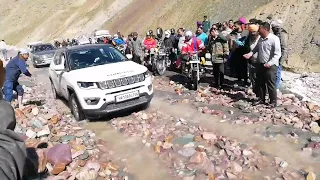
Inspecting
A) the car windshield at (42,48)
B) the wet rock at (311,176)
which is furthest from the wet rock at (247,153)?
the car windshield at (42,48)

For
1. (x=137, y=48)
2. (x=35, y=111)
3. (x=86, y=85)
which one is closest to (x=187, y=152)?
(x=86, y=85)

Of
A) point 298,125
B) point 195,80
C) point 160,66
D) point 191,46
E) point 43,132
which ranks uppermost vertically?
point 191,46

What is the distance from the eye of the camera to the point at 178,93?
33.2ft

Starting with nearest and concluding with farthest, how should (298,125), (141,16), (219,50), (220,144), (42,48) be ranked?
(220,144) < (298,125) < (219,50) < (42,48) < (141,16)

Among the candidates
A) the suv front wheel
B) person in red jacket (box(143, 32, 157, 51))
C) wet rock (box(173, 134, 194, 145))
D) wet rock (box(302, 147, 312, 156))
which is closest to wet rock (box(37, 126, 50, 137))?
the suv front wheel

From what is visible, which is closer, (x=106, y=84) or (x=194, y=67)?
(x=106, y=84)

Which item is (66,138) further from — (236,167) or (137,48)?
(137,48)

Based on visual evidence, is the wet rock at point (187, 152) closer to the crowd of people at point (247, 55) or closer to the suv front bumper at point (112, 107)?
the suv front bumper at point (112, 107)

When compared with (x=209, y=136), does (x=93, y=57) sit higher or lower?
higher

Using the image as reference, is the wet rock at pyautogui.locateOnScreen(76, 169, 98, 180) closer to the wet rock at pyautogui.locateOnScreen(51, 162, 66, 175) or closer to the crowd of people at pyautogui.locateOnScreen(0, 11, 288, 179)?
the wet rock at pyautogui.locateOnScreen(51, 162, 66, 175)

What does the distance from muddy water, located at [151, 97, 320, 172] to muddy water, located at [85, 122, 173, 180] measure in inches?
60.7

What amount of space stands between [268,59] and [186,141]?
9.27 feet

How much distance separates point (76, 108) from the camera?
25.4ft

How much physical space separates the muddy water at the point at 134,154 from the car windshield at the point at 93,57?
5.11ft
